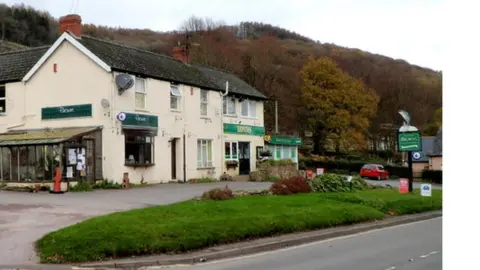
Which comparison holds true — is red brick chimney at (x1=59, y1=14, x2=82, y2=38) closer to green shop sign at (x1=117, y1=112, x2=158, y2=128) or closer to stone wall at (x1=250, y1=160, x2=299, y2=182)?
green shop sign at (x1=117, y1=112, x2=158, y2=128)

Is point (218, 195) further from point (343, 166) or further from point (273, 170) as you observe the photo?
point (343, 166)

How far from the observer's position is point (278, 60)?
7581cm

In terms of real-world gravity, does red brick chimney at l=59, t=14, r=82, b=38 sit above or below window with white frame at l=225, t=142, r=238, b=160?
above

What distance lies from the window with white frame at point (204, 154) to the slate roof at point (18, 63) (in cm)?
1093

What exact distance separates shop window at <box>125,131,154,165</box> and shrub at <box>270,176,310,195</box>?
8.98 metres

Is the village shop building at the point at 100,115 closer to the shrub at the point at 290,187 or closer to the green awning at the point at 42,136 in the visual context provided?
the green awning at the point at 42,136

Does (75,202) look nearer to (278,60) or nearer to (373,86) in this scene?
(278,60)

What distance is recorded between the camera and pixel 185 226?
43.1 ft

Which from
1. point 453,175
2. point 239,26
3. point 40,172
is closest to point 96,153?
point 40,172

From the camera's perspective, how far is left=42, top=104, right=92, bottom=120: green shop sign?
2824 cm

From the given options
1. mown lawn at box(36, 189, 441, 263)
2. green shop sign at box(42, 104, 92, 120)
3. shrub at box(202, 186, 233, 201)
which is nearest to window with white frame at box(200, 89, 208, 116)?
green shop sign at box(42, 104, 92, 120)

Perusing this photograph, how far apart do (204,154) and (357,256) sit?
24431 millimetres

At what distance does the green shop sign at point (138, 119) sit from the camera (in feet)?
90.8

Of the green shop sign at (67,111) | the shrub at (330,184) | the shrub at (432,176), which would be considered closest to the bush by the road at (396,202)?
the shrub at (330,184)
